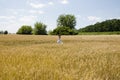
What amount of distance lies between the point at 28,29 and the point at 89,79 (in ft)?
405

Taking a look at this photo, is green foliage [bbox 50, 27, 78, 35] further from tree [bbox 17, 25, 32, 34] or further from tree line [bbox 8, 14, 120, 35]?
tree [bbox 17, 25, 32, 34]

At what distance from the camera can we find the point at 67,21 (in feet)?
373

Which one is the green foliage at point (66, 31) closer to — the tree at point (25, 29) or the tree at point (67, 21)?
the tree at point (67, 21)

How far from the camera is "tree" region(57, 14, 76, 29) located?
371ft

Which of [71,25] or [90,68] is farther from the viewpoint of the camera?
[71,25]

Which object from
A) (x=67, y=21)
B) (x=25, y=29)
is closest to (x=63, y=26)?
(x=67, y=21)

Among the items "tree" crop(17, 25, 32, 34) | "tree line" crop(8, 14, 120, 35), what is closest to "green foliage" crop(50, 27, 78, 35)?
"tree line" crop(8, 14, 120, 35)

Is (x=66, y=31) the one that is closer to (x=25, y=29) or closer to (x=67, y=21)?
(x=67, y=21)

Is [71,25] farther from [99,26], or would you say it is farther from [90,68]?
[90,68]

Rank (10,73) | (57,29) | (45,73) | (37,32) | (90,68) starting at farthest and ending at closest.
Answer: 1. (37,32)
2. (57,29)
3. (90,68)
4. (45,73)
5. (10,73)

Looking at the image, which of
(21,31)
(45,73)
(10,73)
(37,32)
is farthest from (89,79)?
(21,31)

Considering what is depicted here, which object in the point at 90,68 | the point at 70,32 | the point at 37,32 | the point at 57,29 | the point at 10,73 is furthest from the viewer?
the point at 37,32

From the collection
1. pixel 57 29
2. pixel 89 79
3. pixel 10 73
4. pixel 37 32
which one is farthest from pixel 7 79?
pixel 37 32

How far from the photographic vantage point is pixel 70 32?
96.1m
